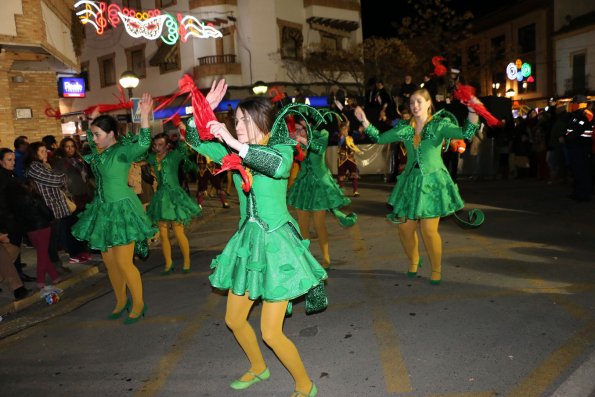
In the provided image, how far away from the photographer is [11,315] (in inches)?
239

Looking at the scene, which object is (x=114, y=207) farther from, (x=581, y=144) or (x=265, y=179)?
(x=581, y=144)

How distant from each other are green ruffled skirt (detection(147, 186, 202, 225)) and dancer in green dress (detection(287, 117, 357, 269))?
1.42 metres

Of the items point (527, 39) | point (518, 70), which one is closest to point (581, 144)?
point (518, 70)

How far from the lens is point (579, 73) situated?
36750mm

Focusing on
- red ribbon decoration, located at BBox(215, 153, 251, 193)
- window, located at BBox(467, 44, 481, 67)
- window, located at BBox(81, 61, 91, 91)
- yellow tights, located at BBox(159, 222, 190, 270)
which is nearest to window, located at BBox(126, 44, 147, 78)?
window, located at BBox(81, 61, 91, 91)

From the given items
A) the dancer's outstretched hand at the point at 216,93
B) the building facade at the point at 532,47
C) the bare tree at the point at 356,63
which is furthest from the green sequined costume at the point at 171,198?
the building facade at the point at 532,47

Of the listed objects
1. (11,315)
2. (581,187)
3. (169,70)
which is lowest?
(11,315)

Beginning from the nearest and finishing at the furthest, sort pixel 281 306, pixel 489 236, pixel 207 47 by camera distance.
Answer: pixel 281 306 < pixel 489 236 < pixel 207 47

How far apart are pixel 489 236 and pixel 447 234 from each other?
64 cm

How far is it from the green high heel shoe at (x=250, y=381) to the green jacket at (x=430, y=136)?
113 inches

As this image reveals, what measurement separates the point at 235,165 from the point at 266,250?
57 cm

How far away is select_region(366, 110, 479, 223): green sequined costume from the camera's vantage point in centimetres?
559

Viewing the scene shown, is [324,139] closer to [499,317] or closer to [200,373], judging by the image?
[499,317]

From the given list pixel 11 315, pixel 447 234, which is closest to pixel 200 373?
pixel 11 315
